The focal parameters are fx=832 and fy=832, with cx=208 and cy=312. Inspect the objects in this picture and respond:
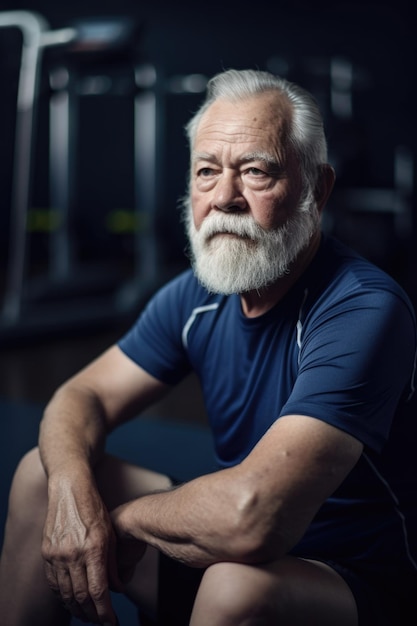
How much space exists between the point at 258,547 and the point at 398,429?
30 cm

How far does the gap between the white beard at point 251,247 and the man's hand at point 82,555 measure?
0.40 m

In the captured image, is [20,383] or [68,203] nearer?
[20,383]

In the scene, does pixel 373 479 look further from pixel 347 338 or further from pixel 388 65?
pixel 388 65

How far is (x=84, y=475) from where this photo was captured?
1.29m

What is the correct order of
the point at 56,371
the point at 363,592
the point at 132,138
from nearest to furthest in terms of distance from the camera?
the point at 363,592 < the point at 56,371 < the point at 132,138

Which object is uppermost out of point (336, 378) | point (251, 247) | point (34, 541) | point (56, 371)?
point (251, 247)

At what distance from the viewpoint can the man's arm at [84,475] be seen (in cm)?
117

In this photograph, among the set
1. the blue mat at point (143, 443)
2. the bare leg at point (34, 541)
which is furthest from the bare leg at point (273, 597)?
the blue mat at point (143, 443)

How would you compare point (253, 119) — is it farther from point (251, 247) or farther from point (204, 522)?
point (204, 522)

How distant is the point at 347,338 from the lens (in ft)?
3.67

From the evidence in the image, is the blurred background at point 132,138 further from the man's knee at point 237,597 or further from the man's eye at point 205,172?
the man's knee at point 237,597

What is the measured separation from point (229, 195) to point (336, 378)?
36 cm

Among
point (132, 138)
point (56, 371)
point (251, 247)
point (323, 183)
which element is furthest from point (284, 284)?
point (132, 138)

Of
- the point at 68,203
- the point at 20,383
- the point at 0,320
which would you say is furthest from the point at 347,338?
the point at 68,203
